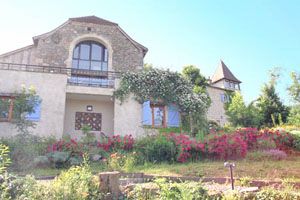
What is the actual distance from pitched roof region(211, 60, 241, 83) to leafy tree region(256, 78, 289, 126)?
16.2 metres

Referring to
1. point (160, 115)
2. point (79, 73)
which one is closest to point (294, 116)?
point (160, 115)

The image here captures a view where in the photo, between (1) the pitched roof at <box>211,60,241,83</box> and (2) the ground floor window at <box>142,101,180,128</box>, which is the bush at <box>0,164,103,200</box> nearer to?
(2) the ground floor window at <box>142,101,180,128</box>

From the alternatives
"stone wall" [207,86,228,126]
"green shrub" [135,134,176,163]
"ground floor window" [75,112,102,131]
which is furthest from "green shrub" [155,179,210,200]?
"stone wall" [207,86,228,126]

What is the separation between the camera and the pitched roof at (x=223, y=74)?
3778 cm

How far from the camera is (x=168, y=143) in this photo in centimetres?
1039

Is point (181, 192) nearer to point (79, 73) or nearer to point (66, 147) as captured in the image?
point (66, 147)

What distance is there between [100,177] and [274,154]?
7.82 m

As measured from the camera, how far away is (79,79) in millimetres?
16203

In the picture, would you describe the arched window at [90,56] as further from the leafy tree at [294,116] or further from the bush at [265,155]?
the leafy tree at [294,116]

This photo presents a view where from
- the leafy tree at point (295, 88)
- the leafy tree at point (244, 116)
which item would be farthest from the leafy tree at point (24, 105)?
the leafy tree at point (295, 88)

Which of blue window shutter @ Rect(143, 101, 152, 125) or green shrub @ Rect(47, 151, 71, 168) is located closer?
green shrub @ Rect(47, 151, 71, 168)

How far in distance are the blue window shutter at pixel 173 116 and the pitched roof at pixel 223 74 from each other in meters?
23.0

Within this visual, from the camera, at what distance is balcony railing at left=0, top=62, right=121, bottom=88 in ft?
52.9

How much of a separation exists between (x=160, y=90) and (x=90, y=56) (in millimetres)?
6099
